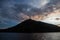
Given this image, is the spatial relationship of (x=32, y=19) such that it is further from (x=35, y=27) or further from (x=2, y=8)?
(x=2, y=8)

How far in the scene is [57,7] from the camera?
8.41 metres

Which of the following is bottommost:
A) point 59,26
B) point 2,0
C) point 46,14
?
point 59,26

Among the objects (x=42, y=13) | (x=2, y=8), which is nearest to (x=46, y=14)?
(x=42, y=13)

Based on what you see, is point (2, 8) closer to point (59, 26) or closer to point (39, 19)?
point (39, 19)

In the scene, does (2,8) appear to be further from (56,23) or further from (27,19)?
(56,23)

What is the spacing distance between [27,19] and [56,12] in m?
1.28

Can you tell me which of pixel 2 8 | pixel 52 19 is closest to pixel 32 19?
pixel 52 19

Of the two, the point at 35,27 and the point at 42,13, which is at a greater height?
the point at 42,13

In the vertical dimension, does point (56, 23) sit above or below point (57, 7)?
below

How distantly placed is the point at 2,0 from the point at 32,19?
1.54 metres

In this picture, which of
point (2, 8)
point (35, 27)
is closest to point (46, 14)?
point (35, 27)

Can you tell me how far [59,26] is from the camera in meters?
8.19

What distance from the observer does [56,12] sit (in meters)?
8.29

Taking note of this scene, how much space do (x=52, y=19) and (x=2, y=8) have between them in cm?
218
